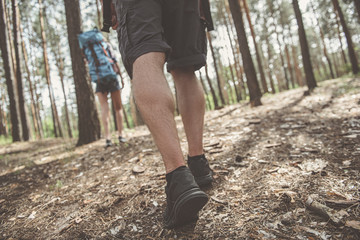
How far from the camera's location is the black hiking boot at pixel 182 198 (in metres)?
1.00

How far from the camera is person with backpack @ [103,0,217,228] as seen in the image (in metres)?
1.06

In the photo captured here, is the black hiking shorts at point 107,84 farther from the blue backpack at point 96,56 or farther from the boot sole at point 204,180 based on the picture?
the boot sole at point 204,180

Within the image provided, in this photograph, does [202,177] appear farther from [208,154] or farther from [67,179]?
[67,179]

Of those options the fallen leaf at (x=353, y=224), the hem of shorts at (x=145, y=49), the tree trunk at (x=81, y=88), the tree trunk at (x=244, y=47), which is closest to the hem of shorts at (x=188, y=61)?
the hem of shorts at (x=145, y=49)

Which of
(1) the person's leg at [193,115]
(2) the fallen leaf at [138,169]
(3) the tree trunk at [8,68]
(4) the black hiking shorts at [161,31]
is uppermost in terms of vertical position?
(3) the tree trunk at [8,68]

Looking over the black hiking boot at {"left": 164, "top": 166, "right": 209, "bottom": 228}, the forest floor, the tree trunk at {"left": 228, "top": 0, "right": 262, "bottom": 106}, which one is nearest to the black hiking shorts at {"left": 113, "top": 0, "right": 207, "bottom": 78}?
→ the black hiking boot at {"left": 164, "top": 166, "right": 209, "bottom": 228}

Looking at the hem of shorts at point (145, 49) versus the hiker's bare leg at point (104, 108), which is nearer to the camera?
the hem of shorts at point (145, 49)

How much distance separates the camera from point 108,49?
12.8 ft

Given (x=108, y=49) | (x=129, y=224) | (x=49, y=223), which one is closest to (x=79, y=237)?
(x=129, y=224)

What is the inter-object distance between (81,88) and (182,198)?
4.45 meters

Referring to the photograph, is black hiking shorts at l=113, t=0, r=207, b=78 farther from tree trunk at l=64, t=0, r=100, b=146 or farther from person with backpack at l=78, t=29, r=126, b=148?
tree trunk at l=64, t=0, r=100, b=146

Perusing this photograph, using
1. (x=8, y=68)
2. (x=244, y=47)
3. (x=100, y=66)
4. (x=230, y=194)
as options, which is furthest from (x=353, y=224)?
(x=8, y=68)

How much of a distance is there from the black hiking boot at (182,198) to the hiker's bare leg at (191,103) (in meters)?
0.48

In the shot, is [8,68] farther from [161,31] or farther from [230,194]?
[230,194]
